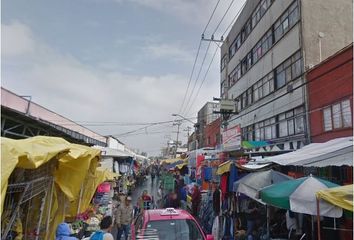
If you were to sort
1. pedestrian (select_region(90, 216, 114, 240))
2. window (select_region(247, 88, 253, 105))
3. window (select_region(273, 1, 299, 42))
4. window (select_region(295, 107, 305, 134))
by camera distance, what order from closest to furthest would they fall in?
pedestrian (select_region(90, 216, 114, 240)) < window (select_region(295, 107, 305, 134)) < window (select_region(273, 1, 299, 42)) < window (select_region(247, 88, 253, 105))

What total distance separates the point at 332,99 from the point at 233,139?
18.1 feet

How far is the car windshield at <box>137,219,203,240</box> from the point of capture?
25.0 feet

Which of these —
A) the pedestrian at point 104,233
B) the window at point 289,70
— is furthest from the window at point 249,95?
the pedestrian at point 104,233

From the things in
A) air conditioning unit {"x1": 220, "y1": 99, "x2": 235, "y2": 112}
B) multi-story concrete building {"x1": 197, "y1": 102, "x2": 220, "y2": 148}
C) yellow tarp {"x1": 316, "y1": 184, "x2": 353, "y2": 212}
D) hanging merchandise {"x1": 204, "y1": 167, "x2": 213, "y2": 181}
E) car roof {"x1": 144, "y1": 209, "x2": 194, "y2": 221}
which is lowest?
car roof {"x1": 144, "y1": 209, "x2": 194, "y2": 221}

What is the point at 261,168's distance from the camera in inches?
475

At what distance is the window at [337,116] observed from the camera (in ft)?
53.7

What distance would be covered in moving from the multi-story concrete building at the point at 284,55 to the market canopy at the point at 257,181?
20.7 feet

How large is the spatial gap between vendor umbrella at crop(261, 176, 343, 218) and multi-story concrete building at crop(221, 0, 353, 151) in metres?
8.94

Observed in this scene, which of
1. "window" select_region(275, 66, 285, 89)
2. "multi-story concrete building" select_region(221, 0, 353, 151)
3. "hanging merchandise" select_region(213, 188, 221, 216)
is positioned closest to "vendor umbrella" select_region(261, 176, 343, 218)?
"hanging merchandise" select_region(213, 188, 221, 216)

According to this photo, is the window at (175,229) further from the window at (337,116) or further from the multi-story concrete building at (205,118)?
the multi-story concrete building at (205,118)

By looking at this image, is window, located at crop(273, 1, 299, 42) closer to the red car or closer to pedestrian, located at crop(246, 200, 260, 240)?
pedestrian, located at crop(246, 200, 260, 240)

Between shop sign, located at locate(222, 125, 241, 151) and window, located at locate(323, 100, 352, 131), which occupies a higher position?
window, located at locate(323, 100, 352, 131)

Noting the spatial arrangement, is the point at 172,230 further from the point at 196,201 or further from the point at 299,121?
the point at 299,121

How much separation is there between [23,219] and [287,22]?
21.8 metres
